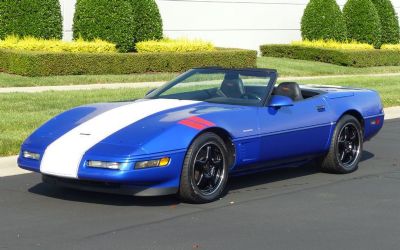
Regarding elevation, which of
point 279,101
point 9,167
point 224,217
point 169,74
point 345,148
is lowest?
point 169,74

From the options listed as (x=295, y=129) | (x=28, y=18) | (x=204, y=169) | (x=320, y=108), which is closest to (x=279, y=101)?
(x=295, y=129)

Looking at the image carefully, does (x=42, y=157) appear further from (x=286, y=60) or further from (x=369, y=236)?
(x=286, y=60)

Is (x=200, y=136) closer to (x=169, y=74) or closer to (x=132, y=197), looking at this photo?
(x=132, y=197)

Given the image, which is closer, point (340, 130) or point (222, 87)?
point (222, 87)

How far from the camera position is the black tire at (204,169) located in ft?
24.5

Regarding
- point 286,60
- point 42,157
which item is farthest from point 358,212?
point 286,60

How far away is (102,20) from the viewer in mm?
24219

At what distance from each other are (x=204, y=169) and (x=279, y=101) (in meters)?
1.26

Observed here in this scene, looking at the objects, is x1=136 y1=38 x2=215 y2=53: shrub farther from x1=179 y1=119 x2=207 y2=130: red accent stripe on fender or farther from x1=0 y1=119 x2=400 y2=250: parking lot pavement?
x1=179 y1=119 x2=207 y2=130: red accent stripe on fender

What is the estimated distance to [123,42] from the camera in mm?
24547

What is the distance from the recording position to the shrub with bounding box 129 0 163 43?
25672 millimetres

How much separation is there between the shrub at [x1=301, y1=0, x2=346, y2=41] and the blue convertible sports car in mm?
22541

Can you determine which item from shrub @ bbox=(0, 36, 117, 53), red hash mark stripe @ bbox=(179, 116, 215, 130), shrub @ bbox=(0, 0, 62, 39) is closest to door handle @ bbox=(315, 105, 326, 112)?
red hash mark stripe @ bbox=(179, 116, 215, 130)

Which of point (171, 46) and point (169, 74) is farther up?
point (171, 46)
